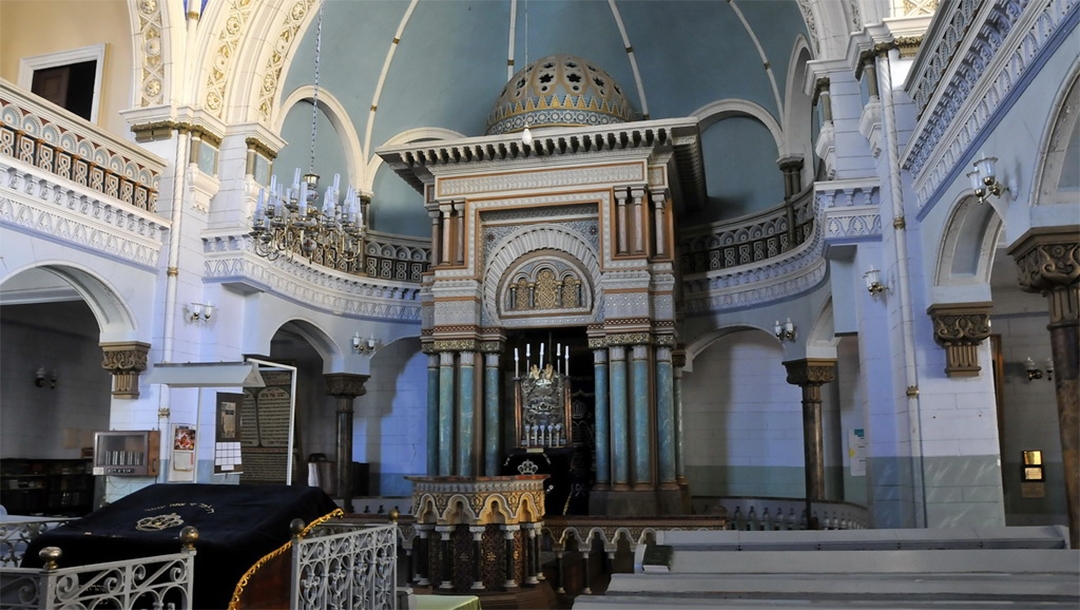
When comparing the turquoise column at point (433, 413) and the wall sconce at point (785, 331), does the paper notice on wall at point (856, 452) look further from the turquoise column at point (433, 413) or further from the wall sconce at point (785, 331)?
the turquoise column at point (433, 413)

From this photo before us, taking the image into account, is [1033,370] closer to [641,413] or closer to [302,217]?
[641,413]

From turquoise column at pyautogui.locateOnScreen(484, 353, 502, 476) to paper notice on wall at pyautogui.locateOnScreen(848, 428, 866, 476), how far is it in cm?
534

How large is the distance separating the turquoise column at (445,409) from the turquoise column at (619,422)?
7.31ft

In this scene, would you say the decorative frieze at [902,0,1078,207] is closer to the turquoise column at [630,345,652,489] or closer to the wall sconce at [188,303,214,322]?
the turquoise column at [630,345,652,489]

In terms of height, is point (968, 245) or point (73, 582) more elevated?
point (968, 245)

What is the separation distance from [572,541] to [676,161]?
561 cm

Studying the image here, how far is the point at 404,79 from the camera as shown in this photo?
15508 millimetres

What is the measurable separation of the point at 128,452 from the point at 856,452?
396 inches

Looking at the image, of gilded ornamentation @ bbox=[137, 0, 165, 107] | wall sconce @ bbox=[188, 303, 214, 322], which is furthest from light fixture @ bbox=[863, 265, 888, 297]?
gilded ornamentation @ bbox=[137, 0, 165, 107]

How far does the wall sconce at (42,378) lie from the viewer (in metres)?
13.7

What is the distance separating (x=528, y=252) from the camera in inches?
494

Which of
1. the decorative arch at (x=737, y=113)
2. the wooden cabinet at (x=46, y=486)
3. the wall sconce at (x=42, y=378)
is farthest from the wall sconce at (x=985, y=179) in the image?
the wall sconce at (x=42, y=378)

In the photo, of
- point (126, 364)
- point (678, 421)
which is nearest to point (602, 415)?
point (678, 421)

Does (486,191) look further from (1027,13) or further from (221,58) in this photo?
(1027,13)
